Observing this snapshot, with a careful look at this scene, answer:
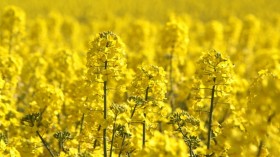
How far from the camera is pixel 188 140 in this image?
7609 mm

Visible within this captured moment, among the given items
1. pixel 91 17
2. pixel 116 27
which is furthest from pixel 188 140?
pixel 91 17

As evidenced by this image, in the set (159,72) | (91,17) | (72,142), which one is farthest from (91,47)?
(91,17)

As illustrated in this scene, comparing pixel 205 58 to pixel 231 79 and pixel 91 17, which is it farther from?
pixel 91 17

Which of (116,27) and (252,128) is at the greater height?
(116,27)

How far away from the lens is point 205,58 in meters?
7.97

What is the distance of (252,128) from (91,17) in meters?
60.0

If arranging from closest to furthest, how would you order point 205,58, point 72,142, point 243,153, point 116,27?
point 243,153
point 205,58
point 72,142
point 116,27

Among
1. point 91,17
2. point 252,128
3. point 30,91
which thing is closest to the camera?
point 252,128

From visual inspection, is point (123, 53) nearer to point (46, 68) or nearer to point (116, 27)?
point (46, 68)

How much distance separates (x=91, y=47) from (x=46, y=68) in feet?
26.8

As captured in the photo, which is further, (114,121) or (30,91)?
(30,91)

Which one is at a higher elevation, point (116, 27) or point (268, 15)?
point (268, 15)

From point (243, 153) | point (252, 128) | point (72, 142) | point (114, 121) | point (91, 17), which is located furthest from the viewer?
A: point (91, 17)

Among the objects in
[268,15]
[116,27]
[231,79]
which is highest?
[268,15]
